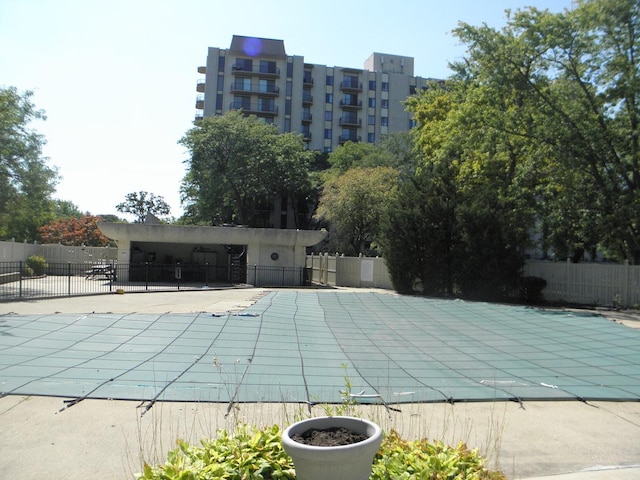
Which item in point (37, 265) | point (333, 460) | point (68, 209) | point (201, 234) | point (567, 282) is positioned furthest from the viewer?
point (68, 209)

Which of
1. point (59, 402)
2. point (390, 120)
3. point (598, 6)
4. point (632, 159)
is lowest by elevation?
point (59, 402)

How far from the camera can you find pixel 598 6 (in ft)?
64.0

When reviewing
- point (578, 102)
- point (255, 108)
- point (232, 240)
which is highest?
point (255, 108)

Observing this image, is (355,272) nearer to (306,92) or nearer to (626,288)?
(626,288)

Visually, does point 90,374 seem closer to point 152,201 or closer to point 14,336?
point 14,336

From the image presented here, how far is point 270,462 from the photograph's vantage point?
3514 mm

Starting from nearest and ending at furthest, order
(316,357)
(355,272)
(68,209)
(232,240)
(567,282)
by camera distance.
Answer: (316,357), (567,282), (232,240), (355,272), (68,209)

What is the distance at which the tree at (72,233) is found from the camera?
169 ft

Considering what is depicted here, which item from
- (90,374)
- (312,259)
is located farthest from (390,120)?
(90,374)

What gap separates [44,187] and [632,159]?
2501cm

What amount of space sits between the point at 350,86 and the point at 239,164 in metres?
30.2

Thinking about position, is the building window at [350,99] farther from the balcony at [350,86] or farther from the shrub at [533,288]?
the shrub at [533,288]

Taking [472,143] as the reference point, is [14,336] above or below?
below

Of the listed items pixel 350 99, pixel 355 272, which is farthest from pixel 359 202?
pixel 350 99
